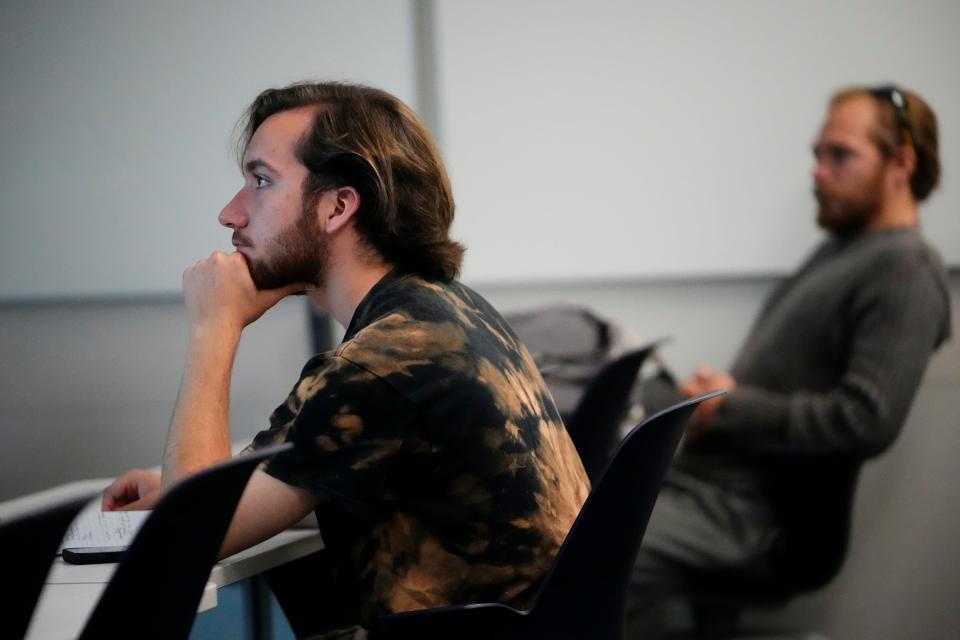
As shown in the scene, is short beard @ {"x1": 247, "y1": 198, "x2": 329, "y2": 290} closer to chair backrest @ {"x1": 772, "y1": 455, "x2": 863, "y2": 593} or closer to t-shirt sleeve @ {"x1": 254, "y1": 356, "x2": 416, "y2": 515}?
t-shirt sleeve @ {"x1": 254, "y1": 356, "x2": 416, "y2": 515}

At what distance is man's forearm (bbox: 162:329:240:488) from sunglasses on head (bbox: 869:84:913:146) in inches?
72.3

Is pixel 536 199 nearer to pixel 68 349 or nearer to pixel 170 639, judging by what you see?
pixel 68 349

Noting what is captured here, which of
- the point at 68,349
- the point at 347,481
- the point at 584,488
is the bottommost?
the point at 68,349

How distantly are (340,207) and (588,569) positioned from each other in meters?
0.59

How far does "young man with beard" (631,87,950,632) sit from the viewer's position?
249cm

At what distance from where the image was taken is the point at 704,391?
2703 mm

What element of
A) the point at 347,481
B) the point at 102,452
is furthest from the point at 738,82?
the point at 347,481

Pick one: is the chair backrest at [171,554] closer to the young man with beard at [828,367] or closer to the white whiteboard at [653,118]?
the young man with beard at [828,367]

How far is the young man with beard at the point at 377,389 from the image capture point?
3.98 ft

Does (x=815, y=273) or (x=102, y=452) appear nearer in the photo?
(x=815, y=273)

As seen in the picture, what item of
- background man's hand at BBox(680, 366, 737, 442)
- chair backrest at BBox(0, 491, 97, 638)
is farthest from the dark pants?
chair backrest at BBox(0, 491, 97, 638)

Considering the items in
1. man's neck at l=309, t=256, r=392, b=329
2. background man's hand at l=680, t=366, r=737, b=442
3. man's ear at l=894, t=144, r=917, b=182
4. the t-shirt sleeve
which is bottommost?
background man's hand at l=680, t=366, r=737, b=442

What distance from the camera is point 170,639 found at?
3.10 ft

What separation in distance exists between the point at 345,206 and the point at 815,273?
5.26ft
